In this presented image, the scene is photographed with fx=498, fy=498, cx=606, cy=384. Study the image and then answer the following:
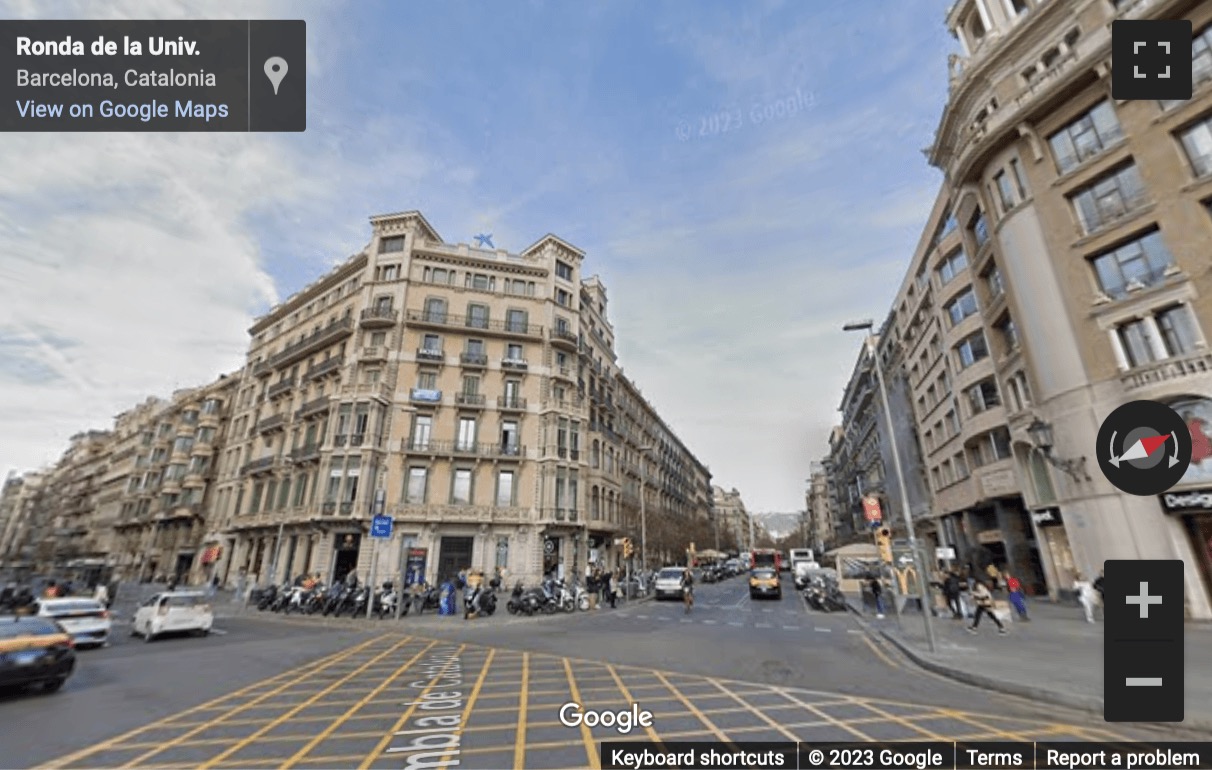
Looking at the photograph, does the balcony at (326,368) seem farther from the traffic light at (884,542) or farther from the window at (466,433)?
the traffic light at (884,542)

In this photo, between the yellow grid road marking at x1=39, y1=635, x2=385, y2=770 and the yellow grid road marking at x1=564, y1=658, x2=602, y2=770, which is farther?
the yellow grid road marking at x1=39, y1=635, x2=385, y2=770

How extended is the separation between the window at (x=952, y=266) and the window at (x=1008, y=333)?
4.89 metres

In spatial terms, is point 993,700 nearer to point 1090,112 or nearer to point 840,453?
point 1090,112

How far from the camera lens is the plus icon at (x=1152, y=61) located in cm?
602

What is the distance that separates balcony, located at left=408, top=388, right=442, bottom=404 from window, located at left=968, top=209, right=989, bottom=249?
32.9m

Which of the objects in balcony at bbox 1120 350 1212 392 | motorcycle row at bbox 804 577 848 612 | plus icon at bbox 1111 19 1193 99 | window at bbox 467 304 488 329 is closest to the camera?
plus icon at bbox 1111 19 1193 99

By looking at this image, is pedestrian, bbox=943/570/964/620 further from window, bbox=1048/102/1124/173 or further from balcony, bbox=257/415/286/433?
balcony, bbox=257/415/286/433

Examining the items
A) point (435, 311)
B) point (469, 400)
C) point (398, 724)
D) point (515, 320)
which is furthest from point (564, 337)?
point (398, 724)

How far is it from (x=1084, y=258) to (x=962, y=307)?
434 inches

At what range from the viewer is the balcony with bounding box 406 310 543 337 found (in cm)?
3484

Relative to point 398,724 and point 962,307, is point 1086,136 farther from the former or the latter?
point 398,724

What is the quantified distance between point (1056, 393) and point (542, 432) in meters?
27.2

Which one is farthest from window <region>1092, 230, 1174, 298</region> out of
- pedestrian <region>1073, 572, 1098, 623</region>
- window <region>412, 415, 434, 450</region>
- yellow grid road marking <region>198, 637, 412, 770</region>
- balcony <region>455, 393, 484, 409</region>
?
window <region>412, 415, 434, 450</region>

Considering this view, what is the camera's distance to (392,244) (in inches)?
1447
